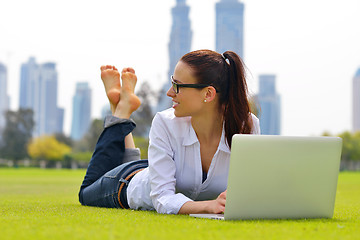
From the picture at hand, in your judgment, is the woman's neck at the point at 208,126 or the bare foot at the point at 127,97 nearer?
the woman's neck at the point at 208,126

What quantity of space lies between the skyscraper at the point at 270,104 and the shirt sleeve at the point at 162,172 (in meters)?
160

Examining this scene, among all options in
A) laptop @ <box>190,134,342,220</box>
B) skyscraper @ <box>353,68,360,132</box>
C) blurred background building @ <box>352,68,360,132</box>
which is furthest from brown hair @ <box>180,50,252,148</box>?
skyscraper @ <box>353,68,360,132</box>

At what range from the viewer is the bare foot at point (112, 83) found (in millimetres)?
5551

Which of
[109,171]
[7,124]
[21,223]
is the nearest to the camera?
[21,223]

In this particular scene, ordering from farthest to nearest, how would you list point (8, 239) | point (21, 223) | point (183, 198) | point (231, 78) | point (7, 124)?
point (7, 124) < point (231, 78) < point (183, 198) < point (21, 223) < point (8, 239)

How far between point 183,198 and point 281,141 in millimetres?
915

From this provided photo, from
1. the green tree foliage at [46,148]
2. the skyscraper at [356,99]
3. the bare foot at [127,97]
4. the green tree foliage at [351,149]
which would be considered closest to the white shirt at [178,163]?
the bare foot at [127,97]

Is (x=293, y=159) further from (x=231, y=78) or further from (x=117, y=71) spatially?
(x=117, y=71)

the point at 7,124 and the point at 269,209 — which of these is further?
the point at 7,124

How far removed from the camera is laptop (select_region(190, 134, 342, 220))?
126 inches

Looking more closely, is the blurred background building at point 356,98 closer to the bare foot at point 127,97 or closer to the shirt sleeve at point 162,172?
the bare foot at point 127,97

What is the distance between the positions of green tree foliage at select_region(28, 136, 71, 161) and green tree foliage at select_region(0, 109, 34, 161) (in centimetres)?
222

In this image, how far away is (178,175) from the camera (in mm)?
4078

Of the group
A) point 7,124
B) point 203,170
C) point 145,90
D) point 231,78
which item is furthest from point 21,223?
point 7,124
